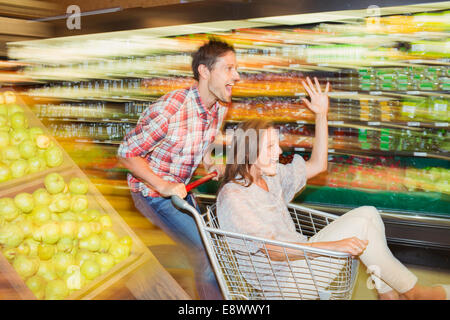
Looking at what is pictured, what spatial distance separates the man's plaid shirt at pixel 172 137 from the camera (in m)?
1.98

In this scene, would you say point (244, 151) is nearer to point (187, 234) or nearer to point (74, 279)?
point (187, 234)

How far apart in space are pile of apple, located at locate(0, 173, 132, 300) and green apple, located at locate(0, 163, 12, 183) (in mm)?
92

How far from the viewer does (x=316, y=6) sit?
10.5ft

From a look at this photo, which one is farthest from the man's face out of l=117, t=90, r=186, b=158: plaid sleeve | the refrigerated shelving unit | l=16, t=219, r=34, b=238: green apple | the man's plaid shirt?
the refrigerated shelving unit

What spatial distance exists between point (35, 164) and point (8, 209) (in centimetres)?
28

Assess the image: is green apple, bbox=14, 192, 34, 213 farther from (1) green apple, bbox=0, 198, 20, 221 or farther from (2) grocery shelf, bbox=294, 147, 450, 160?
(2) grocery shelf, bbox=294, 147, 450, 160

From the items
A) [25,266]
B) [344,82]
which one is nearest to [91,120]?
[344,82]

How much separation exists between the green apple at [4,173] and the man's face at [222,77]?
109cm

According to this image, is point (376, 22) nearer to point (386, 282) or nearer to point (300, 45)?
point (300, 45)

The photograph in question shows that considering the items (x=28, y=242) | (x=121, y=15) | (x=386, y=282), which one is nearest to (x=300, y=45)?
(x=121, y=15)

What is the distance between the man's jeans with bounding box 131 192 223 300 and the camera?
194 cm

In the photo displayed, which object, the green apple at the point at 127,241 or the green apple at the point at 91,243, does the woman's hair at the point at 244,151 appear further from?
the green apple at the point at 91,243

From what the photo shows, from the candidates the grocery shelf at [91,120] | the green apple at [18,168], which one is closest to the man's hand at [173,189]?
the green apple at [18,168]
